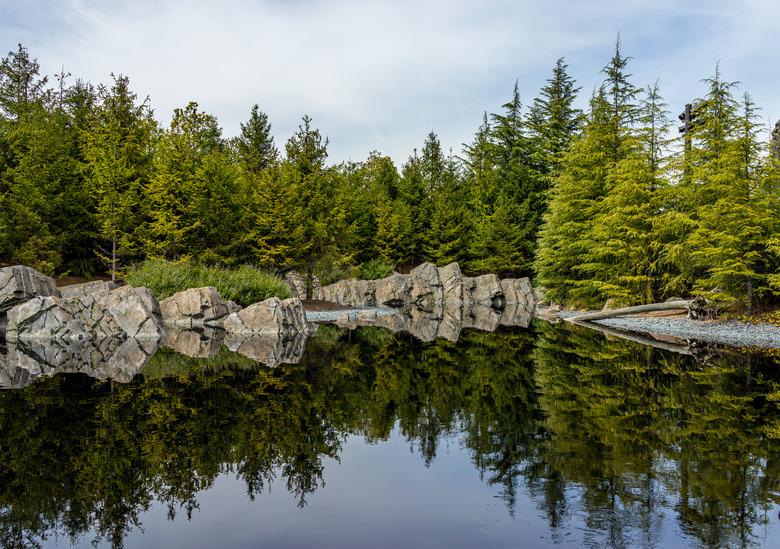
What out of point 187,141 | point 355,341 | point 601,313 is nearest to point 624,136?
point 601,313

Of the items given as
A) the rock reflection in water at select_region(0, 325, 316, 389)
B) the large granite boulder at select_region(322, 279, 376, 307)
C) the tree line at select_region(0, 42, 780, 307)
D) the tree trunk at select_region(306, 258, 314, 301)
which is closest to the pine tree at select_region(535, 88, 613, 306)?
the tree line at select_region(0, 42, 780, 307)

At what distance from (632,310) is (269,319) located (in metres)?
15.8

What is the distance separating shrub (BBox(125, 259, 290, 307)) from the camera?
24.0 m

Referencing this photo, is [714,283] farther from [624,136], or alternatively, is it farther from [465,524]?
[465,524]

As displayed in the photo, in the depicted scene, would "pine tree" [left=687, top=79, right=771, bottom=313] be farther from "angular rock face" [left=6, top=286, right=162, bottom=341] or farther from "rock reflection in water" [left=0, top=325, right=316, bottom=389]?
"angular rock face" [left=6, top=286, right=162, bottom=341]

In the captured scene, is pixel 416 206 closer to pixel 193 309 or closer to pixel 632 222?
pixel 632 222

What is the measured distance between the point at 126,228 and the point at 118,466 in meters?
28.0

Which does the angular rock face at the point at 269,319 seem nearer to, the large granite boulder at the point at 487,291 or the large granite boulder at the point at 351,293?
the large granite boulder at the point at 351,293

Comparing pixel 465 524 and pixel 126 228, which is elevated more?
pixel 126 228

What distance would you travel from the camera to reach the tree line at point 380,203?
20859mm

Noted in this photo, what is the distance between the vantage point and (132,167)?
31.9 metres

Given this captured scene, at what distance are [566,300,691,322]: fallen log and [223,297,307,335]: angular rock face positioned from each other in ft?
45.0

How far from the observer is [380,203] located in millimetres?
46062

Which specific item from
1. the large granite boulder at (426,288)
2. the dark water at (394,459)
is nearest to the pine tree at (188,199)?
the large granite boulder at (426,288)
